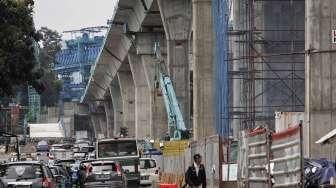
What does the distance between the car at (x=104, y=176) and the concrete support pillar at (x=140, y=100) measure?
54.0 meters

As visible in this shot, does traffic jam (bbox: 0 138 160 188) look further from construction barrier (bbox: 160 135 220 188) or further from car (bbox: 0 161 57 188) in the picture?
construction barrier (bbox: 160 135 220 188)

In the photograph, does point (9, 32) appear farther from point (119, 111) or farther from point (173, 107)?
point (119, 111)

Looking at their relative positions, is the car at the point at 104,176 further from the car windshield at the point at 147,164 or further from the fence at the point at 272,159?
the fence at the point at 272,159

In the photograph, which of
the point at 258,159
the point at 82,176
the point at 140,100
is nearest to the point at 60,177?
the point at 82,176

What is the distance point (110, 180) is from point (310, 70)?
31.0ft

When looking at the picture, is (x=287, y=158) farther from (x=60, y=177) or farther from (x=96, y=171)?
(x=96, y=171)

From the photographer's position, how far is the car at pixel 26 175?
Result: 3003cm

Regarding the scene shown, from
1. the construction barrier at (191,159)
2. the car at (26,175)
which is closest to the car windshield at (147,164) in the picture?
the construction barrier at (191,159)

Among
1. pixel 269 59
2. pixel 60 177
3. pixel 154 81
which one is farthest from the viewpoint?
pixel 154 81

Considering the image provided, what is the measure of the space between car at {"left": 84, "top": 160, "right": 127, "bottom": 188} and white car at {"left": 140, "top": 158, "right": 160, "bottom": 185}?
37.5ft

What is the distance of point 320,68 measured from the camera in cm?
3453

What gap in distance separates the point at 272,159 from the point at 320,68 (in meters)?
14.3

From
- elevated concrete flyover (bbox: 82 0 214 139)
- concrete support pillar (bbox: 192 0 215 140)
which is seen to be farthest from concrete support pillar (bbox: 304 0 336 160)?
elevated concrete flyover (bbox: 82 0 214 139)

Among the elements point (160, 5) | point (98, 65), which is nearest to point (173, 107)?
point (160, 5)
